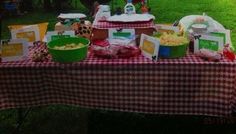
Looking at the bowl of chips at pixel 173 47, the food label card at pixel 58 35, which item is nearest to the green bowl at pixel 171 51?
the bowl of chips at pixel 173 47

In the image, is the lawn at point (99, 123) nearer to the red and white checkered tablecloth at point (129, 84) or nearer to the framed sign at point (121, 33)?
the red and white checkered tablecloth at point (129, 84)

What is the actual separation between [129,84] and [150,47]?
0.36m

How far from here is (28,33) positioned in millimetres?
3725

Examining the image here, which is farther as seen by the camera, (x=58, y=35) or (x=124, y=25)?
(x=124, y=25)

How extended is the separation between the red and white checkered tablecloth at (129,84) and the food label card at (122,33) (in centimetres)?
35

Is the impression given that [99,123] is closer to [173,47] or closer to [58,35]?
[58,35]

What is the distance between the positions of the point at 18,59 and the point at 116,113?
4.93 ft

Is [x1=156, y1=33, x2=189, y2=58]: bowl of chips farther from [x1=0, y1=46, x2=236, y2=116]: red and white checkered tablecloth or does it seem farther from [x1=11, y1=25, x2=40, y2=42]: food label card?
[x1=11, y1=25, x2=40, y2=42]: food label card

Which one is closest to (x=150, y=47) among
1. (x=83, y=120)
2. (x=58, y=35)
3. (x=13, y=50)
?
(x=58, y=35)

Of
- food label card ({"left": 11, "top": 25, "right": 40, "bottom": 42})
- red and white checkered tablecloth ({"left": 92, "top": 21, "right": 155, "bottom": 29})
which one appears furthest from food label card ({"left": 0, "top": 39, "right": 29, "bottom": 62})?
red and white checkered tablecloth ({"left": 92, "top": 21, "right": 155, "bottom": 29})

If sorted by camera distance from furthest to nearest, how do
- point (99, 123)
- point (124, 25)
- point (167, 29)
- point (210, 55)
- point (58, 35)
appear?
1. point (99, 123)
2. point (124, 25)
3. point (167, 29)
4. point (58, 35)
5. point (210, 55)

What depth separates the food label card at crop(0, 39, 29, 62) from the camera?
3275mm

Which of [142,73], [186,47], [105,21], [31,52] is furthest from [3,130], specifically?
[186,47]

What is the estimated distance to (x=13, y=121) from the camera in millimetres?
4398
